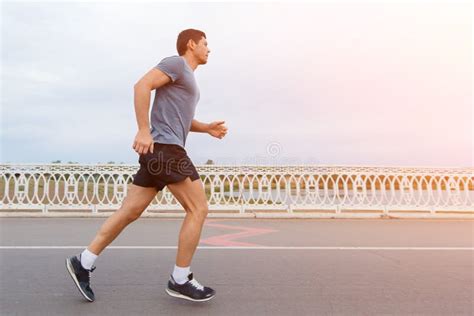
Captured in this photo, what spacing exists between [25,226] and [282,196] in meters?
5.74

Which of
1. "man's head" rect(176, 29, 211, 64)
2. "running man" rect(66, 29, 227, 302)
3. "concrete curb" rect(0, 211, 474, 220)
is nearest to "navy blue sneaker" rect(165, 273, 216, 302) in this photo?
"running man" rect(66, 29, 227, 302)

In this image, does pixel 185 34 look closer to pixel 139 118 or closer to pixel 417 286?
pixel 139 118

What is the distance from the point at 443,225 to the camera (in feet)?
25.4

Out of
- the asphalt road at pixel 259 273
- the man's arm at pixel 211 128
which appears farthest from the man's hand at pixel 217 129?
the asphalt road at pixel 259 273

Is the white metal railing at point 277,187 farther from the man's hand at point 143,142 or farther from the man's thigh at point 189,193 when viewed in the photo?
the man's hand at point 143,142

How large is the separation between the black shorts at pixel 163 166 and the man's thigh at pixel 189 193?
2.1 inches

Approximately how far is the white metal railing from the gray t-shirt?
22.1 ft

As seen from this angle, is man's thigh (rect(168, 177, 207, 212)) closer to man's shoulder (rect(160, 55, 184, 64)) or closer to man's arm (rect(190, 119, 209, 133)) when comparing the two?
man's arm (rect(190, 119, 209, 133))

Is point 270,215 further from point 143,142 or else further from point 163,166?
point 143,142

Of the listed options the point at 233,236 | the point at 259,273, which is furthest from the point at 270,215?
the point at 259,273

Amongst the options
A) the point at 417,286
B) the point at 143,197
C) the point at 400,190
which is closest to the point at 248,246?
the point at 417,286

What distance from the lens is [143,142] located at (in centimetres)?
242

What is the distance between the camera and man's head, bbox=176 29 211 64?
2.78m

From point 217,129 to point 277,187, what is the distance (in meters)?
6.46
